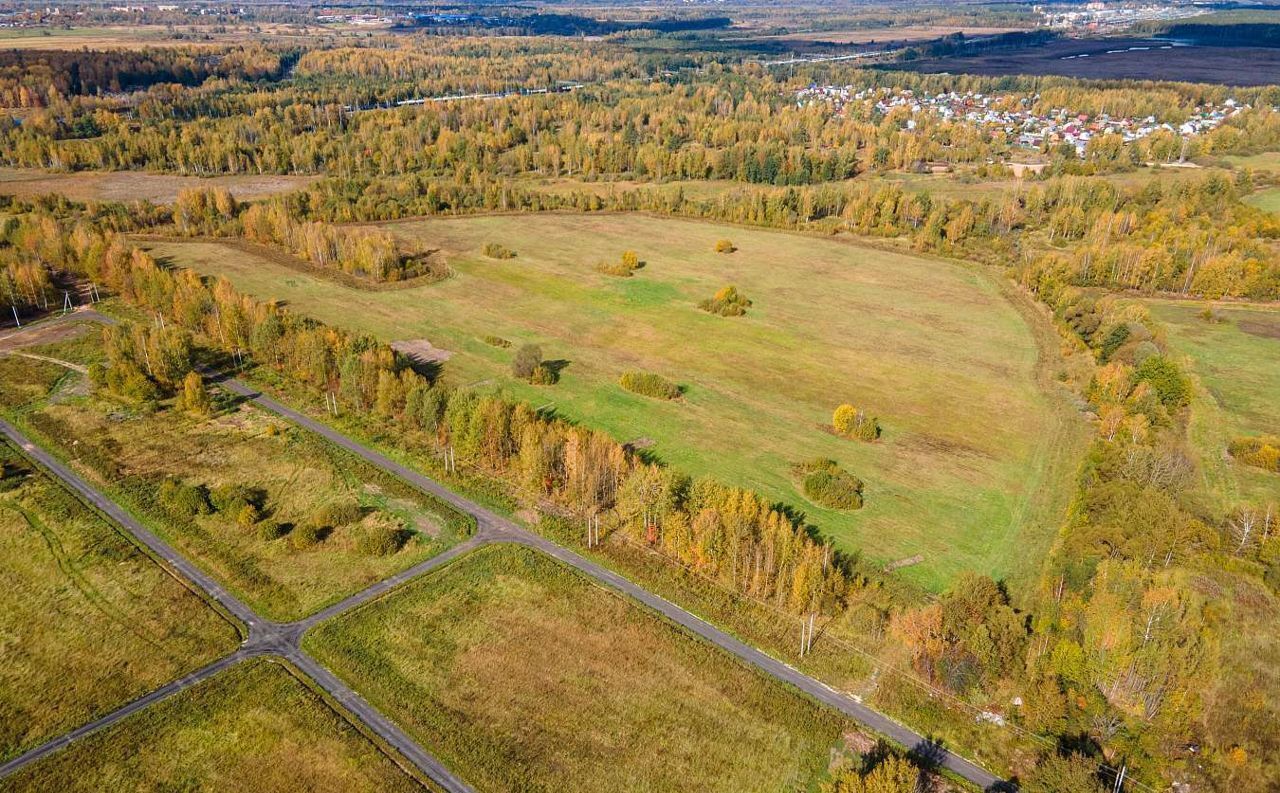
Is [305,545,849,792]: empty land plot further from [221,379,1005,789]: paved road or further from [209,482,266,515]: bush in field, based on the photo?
[209,482,266,515]: bush in field

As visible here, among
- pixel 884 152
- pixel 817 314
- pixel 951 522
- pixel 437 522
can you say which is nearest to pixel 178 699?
pixel 437 522

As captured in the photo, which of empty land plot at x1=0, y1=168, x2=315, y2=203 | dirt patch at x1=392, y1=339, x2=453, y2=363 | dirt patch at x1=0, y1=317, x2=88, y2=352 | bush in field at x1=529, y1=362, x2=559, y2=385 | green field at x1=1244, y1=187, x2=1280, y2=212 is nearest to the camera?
bush in field at x1=529, y1=362, x2=559, y2=385

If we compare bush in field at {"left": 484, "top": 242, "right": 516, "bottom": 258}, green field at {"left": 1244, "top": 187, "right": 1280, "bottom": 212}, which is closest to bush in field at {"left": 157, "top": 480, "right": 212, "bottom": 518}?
bush in field at {"left": 484, "top": 242, "right": 516, "bottom": 258}

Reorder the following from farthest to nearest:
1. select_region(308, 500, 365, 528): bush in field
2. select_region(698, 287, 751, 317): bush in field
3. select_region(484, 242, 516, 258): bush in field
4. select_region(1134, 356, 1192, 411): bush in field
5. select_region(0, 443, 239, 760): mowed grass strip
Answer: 1. select_region(484, 242, 516, 258): bush in field
2. select_region(698, 287, 751, 317): bush in field
3. select_region(1134, 356, 1192, 411): bush in field
4. select_region(308, 500, 365, 528): bush in field
5. select_region(0, 443, 239, 760): mowed grass strip

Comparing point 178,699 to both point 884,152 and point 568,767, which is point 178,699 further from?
point 884,152

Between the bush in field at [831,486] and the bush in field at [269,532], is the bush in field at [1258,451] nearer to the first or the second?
the bush in field at [831,486]

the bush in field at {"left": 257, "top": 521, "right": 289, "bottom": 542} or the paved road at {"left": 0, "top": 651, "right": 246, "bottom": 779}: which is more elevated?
the bush in field at {"left": 257, "top": 521, "right": 289, "bottom": 542}
